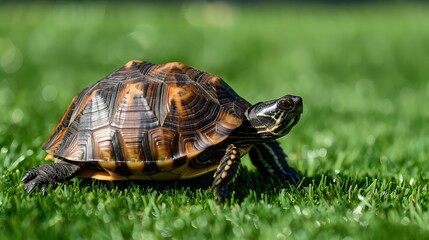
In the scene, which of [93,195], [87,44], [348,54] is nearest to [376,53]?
[348,54]

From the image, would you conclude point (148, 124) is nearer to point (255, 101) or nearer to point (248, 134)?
point (248, 134)

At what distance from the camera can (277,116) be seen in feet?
13.9

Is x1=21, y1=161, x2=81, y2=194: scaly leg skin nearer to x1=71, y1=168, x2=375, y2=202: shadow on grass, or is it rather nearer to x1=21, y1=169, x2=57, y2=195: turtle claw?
x1=21, y1=169, x2=57, y2=195: turtle claw

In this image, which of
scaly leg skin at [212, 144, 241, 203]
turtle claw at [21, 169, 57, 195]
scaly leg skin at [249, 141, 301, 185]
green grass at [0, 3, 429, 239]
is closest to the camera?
green grass at [0, 3, 429, 239]

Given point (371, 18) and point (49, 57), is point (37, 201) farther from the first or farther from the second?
point (371, 18)

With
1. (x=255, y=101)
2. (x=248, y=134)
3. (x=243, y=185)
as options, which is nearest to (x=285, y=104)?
(x=248, y=134)

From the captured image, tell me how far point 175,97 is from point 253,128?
574 millimetres

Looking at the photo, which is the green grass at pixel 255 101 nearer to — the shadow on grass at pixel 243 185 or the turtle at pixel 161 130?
the shadow on grass at pixel 243 185

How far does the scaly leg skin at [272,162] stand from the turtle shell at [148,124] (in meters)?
0.50

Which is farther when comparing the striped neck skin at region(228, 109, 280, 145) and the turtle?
the striped neck skin at region(228, 109, 280, 145)

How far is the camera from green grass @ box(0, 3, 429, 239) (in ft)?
11.6

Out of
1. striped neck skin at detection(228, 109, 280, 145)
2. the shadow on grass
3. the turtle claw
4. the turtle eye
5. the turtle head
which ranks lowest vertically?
the shadow on grass

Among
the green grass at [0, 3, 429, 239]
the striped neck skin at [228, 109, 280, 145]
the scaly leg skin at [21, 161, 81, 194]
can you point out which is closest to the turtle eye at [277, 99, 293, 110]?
the striped neck skin at [228, 109, 280, 145]

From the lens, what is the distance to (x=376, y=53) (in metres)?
12.1
